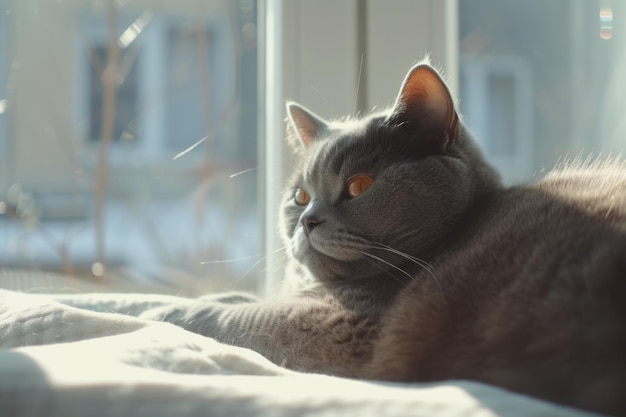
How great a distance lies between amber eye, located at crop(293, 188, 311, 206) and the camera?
3.88 ft

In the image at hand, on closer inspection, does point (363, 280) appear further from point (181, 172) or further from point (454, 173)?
point (181, 172)

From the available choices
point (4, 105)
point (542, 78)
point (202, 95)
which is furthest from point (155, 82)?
point (542, 78)

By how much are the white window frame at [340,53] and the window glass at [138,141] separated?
0.09 metres

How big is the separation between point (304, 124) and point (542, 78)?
26.7 inches

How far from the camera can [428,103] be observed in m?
1.03

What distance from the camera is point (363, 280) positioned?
101 cm

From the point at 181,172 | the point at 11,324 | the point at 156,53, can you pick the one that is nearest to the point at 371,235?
the point at 11,324

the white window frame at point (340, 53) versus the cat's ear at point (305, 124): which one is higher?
the white window frame at point (340, 53)

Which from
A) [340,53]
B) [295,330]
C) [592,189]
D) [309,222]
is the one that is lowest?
[295,330]

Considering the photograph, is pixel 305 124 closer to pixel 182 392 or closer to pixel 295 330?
pixel 295 330

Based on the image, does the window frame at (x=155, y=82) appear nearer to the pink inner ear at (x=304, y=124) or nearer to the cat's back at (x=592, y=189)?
the pink inner ear at (x=304, y=124)

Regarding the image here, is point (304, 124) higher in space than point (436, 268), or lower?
higher

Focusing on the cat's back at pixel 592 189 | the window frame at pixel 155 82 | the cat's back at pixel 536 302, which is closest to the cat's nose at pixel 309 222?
the cat's back at pixel 536 302

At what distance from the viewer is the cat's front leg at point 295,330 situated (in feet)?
2.89
